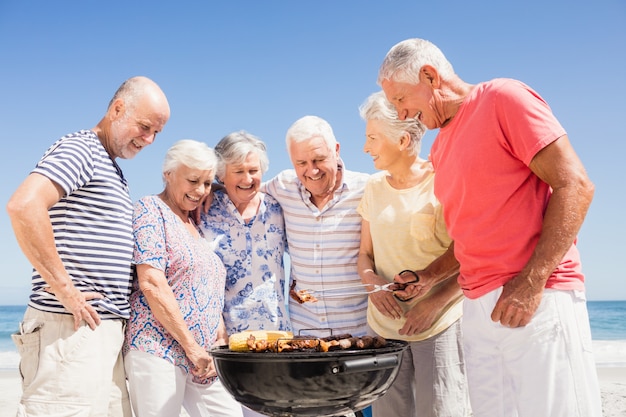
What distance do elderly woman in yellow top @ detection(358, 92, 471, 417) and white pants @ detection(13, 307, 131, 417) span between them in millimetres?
1498

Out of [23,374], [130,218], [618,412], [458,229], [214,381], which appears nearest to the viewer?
[458,229]

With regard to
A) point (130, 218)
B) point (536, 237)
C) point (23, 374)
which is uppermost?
point (130, 218)

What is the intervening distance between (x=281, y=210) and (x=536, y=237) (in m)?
1.90

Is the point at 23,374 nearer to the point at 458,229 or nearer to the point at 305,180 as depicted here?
the point at 305,180

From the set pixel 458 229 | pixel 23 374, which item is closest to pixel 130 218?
pixel 23 374

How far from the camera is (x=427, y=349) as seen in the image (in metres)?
3.05

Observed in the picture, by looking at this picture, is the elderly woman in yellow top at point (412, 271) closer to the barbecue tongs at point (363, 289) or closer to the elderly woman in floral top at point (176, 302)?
the barbecue tongs at point (363, 289)

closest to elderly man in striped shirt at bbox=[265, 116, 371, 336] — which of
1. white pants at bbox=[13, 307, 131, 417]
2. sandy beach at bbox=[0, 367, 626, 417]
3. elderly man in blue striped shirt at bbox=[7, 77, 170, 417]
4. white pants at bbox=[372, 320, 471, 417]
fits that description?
white pants at bbox=[372, 320, 471, 417]

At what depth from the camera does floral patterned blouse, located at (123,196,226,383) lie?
2.96 m

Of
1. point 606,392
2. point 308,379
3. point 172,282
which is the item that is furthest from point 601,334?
point 308,379

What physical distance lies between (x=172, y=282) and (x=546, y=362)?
1.96 metres

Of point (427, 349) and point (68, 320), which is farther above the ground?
point (68, 320)

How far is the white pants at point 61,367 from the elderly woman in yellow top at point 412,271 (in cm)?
150

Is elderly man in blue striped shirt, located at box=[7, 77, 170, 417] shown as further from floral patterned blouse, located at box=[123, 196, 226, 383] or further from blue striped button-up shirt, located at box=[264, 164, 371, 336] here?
blue striped button-up shirt, located at box=[264, 164, 371, 336]
